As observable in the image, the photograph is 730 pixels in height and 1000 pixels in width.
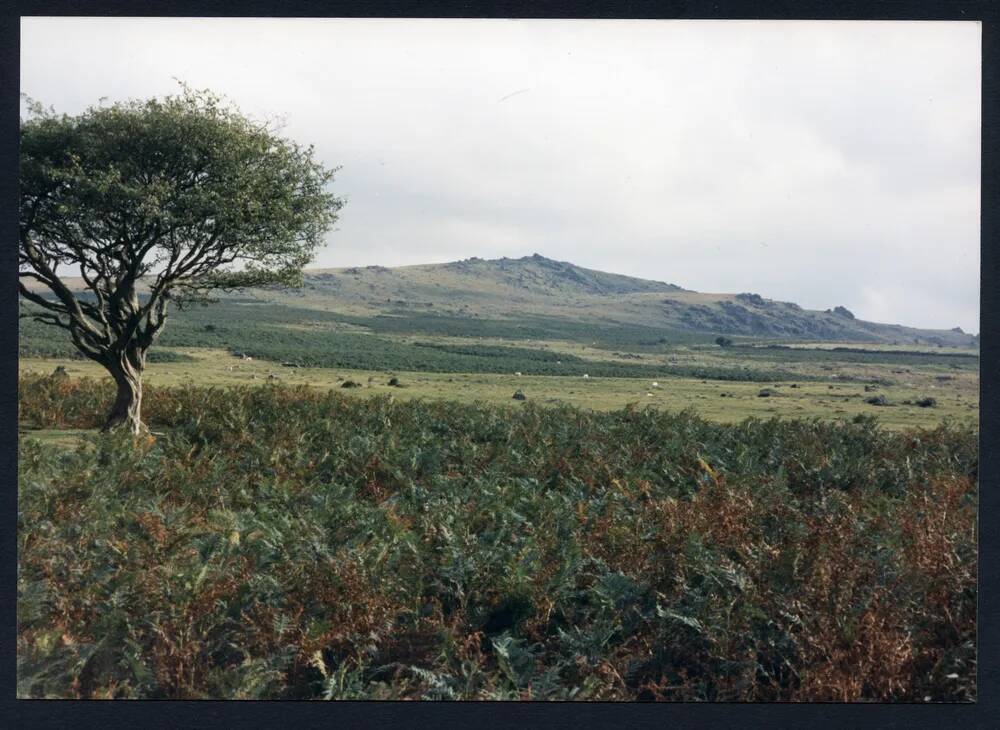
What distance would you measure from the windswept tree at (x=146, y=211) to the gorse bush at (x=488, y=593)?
4.93 metres

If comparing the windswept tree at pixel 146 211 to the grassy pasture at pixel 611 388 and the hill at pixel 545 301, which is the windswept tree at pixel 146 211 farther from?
the hill at pixel 545 301

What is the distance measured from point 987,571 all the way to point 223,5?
687cm

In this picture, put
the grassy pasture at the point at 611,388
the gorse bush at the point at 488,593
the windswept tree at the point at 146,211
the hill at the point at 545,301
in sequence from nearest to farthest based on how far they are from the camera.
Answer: the gorse bush at the point at 488,593
the windswept tree at the point at 146,211
the grassy pasture at the point at 611,388
the hill at the point at 545,301

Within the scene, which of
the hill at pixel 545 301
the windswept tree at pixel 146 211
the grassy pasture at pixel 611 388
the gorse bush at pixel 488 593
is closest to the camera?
the gorse bush at pixel 488 593

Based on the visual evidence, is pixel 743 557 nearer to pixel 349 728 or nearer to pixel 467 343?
pixel 349 728

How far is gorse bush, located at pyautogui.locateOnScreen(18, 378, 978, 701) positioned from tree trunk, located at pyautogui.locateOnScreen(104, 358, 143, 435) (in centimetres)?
439

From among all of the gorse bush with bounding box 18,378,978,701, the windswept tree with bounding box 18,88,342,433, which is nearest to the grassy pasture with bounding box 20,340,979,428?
the windswept tree with bounding box 18,88,342,433

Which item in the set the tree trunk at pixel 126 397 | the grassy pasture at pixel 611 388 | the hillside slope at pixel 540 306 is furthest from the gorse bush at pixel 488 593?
the hillside slope at pixel 540 306

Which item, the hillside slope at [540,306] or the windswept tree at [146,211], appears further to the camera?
the hillside slope at [540,306]

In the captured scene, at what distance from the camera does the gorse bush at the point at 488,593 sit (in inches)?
199

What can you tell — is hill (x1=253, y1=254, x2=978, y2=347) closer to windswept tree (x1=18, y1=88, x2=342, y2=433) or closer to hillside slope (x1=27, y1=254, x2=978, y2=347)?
hillside slope (x1=27, y1=254, x2=978, y2=347)

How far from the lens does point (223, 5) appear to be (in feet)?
18.5

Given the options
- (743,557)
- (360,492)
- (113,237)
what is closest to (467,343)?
(113,237)

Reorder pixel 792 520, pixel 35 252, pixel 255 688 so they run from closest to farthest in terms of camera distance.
Answer: pixel 255 688 → pixel 792 520 → pixel 35 252
